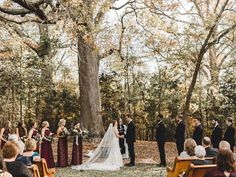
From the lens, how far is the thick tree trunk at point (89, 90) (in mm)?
20375

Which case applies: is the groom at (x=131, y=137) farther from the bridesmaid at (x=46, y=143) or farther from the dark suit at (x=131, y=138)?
the bridesmaid at (x=46, y=143)

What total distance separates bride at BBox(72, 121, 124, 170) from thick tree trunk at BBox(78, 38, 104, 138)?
503cm

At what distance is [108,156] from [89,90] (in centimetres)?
628

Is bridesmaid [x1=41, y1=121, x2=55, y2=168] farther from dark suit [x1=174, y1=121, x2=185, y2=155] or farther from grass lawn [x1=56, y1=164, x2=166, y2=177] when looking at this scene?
→ dark suit [x1=174, y1=121, x2=185, y2=155]

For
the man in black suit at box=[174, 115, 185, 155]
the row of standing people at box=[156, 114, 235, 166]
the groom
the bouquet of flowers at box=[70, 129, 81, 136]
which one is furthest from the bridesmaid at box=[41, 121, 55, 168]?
the man in black suit at box=[174, 115, 185, 155]

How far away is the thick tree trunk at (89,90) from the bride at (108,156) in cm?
503

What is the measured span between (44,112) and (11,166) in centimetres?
2061

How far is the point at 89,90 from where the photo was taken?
20.6 meters

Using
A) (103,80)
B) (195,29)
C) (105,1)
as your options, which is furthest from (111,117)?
(105,1)

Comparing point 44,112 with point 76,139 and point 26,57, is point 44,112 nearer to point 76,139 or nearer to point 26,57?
point 26,57

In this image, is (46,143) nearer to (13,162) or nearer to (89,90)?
(89,90)

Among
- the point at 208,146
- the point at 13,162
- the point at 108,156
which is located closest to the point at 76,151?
the point at 108,156

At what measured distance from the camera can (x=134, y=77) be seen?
28.4 meters

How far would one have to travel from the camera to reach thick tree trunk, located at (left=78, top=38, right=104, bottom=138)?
66.8 ft
